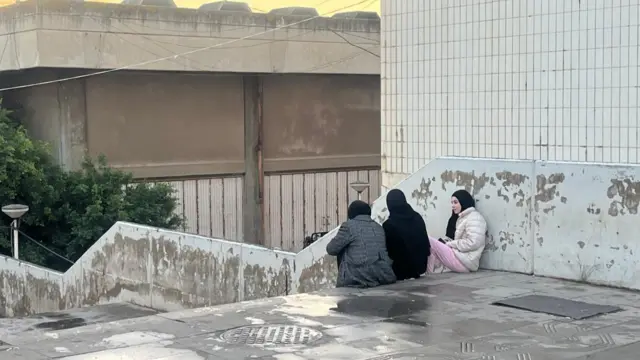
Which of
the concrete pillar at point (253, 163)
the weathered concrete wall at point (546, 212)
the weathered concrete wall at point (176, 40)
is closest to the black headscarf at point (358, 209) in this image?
the weathered concrete wall at point (546, 212)

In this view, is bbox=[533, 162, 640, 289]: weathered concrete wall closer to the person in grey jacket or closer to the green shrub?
the person in grey jacket

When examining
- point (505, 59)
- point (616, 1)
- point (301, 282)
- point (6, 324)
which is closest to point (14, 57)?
point (6, 324)

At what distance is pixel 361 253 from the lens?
9180 millimetres

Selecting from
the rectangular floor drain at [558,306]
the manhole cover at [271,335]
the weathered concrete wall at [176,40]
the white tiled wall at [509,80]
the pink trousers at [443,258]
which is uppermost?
the weathered concrete wall at [176,40]

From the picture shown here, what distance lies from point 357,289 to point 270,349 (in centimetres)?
264

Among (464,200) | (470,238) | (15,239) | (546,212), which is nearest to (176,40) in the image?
(15,239)

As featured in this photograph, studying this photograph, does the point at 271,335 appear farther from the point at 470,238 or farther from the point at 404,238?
the point at 470,238

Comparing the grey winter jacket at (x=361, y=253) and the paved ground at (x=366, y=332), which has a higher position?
the grey winter jacket at (x=361, y=253)

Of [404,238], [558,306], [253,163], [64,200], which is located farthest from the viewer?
[253,163]

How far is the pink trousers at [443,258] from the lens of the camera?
10.0 m

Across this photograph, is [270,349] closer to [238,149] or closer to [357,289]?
[357,289]

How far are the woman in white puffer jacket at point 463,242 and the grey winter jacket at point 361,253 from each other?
3.09 ft

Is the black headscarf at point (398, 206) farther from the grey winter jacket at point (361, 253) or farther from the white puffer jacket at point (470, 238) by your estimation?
the white puffer jacket at point (470, 238)

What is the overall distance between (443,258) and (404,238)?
90cm
